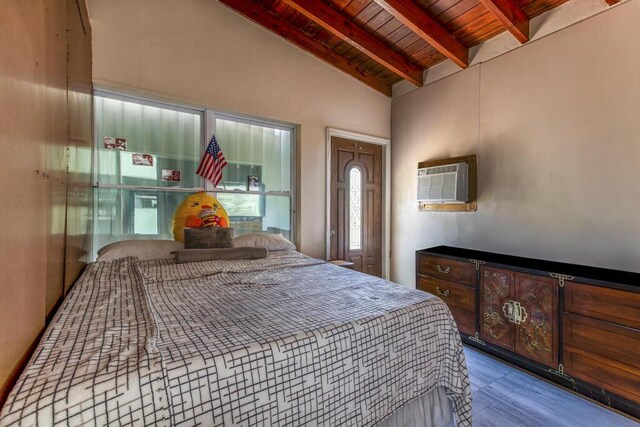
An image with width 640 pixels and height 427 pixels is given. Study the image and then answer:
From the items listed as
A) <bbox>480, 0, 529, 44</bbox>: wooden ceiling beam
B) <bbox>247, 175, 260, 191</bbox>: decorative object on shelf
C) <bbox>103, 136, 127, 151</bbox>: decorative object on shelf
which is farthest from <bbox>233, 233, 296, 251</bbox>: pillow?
<bbox>480, 0, 529, 44</bbox>: wooden ceiling beam

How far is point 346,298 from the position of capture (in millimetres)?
1485

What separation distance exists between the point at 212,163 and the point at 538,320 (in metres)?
3.22

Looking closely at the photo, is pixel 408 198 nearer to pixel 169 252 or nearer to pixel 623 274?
pixel 623 274

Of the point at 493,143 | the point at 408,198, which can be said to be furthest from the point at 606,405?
the point at 408,198

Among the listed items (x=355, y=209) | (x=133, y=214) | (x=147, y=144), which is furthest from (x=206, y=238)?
(x=355, y=209)

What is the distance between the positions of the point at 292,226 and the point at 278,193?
0.45 metres

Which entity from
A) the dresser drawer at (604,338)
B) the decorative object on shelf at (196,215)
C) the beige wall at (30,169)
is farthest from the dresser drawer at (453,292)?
the beige wall at (30,169)

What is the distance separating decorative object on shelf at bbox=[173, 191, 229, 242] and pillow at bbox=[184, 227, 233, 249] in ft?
0.35

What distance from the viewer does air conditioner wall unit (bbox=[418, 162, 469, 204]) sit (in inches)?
120

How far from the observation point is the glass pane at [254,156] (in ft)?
10.3

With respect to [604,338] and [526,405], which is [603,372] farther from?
[526,405]

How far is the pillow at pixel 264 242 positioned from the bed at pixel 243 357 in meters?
0.91

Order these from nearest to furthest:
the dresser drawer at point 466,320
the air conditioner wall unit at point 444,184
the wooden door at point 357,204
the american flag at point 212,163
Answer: the dresser drawer at point 466,320, the american flag at point 212,163, the air conditioner wall unit at point 444,184, the wooden door at point 357,204

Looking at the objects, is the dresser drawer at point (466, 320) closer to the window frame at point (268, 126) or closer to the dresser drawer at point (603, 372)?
the dresser drawer at point (603, 372)
